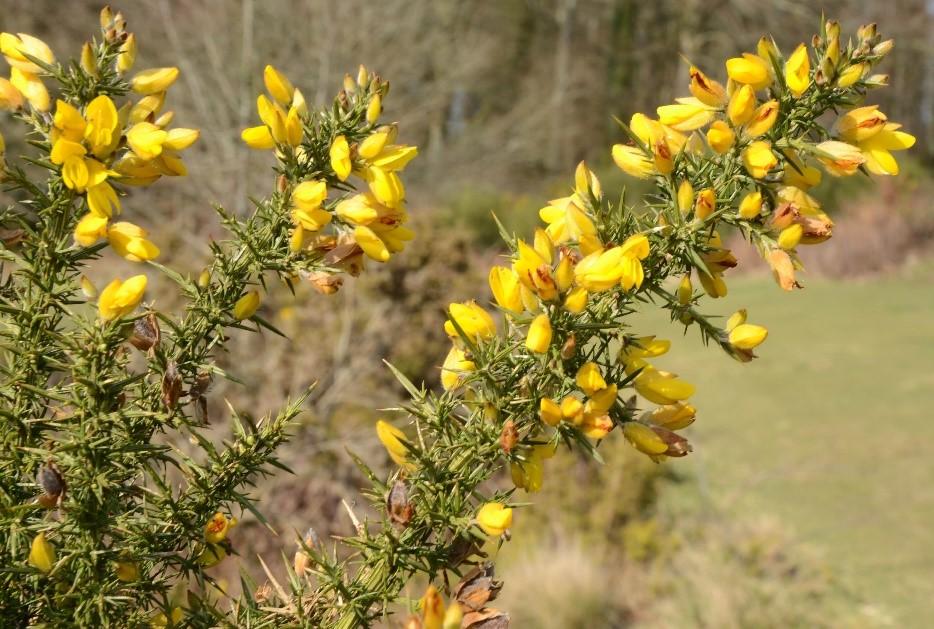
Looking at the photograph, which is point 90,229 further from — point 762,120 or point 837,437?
point 837,437

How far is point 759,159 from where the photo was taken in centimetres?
73

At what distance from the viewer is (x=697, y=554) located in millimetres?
4484

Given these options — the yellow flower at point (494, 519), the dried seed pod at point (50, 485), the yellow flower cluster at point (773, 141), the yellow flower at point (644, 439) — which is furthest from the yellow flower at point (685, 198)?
the dried seed pod at point (50, 485)

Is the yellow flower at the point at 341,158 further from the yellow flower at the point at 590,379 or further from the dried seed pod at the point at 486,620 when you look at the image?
the dried seed pod at the point at 486,620

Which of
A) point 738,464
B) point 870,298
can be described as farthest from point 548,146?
point 738,464

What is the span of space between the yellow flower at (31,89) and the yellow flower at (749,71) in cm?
63

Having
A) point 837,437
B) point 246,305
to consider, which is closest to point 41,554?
point 246,305

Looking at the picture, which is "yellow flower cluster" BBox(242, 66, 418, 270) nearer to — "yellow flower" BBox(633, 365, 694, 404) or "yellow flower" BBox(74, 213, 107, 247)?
"yellow flower" BBox(74, 213, 107, 247)

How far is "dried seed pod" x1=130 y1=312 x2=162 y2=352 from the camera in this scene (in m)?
0.72

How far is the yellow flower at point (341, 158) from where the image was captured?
0.73 metres

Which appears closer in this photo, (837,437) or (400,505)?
(400,505)

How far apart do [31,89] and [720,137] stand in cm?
63

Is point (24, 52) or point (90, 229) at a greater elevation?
point (24, 52)

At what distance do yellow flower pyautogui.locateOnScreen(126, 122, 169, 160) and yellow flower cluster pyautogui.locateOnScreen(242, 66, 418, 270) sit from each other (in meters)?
0.07
